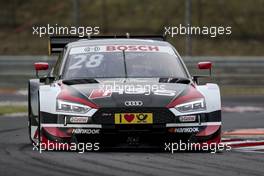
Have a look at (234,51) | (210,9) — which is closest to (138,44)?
(234,51)

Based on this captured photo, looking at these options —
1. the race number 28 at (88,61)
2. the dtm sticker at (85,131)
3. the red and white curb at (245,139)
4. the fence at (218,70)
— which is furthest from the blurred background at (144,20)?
the dtm sticker at (85,131)

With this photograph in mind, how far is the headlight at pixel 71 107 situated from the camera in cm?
966

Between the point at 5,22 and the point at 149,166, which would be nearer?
the point at 149,166

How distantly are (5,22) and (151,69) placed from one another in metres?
23.7

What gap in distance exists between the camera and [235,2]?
1364 inches

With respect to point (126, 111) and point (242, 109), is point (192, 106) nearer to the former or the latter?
point (126, 111)

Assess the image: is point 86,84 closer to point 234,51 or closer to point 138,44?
point 138,44

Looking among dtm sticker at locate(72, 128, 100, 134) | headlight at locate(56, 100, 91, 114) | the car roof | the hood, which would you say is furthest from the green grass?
dtm sticker at locate(72, 128, 100, 134)

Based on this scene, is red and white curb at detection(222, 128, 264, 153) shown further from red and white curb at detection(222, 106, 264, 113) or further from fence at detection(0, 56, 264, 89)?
fence at detection(0, 56, 264, 89)

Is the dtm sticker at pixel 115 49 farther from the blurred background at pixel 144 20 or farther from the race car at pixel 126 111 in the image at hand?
the blurred background at pixel 144 20

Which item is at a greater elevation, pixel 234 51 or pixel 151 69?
pixel 151 69

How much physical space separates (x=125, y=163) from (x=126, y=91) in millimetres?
1341

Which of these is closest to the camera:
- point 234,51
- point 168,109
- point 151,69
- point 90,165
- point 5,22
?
point 90,165

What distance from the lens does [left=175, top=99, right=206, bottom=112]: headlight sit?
32.0 feet
